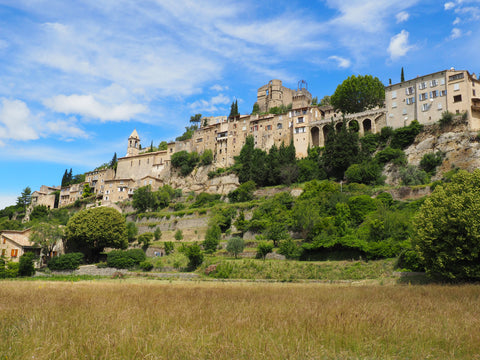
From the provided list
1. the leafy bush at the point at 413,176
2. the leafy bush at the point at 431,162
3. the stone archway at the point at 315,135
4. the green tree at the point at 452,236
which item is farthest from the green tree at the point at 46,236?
the leafy bush at the point at 431,162

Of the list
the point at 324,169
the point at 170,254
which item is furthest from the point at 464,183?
the point at 324,169

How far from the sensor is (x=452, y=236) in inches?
736

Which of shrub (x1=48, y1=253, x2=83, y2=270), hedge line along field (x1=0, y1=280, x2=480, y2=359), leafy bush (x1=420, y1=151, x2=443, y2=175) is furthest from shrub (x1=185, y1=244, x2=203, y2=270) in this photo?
leafy bush (x1=420, y1=151, x2=443, y2=175)

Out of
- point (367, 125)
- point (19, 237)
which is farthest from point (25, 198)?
point (367, 125)

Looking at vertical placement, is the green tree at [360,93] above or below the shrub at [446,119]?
above

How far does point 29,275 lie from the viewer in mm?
36594

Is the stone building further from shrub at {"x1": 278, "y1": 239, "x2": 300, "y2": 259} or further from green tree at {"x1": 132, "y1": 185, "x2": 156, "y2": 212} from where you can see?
green tree at {"x1": 132, "y1": 185, "x2": 156, "y2": 212}

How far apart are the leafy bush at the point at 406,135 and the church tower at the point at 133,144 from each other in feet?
264

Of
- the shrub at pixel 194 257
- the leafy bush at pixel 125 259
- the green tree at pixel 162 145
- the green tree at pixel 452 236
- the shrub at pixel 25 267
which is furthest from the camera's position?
the green tree at pixel 162 145

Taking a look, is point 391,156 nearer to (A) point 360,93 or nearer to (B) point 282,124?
(A) point 360,93

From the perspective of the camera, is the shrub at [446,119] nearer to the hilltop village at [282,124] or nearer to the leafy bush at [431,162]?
the hilltop village at [282,124]

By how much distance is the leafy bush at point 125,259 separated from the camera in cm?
3841

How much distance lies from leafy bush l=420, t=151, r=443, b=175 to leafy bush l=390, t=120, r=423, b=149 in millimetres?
5405

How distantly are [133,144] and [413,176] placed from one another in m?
87.9
